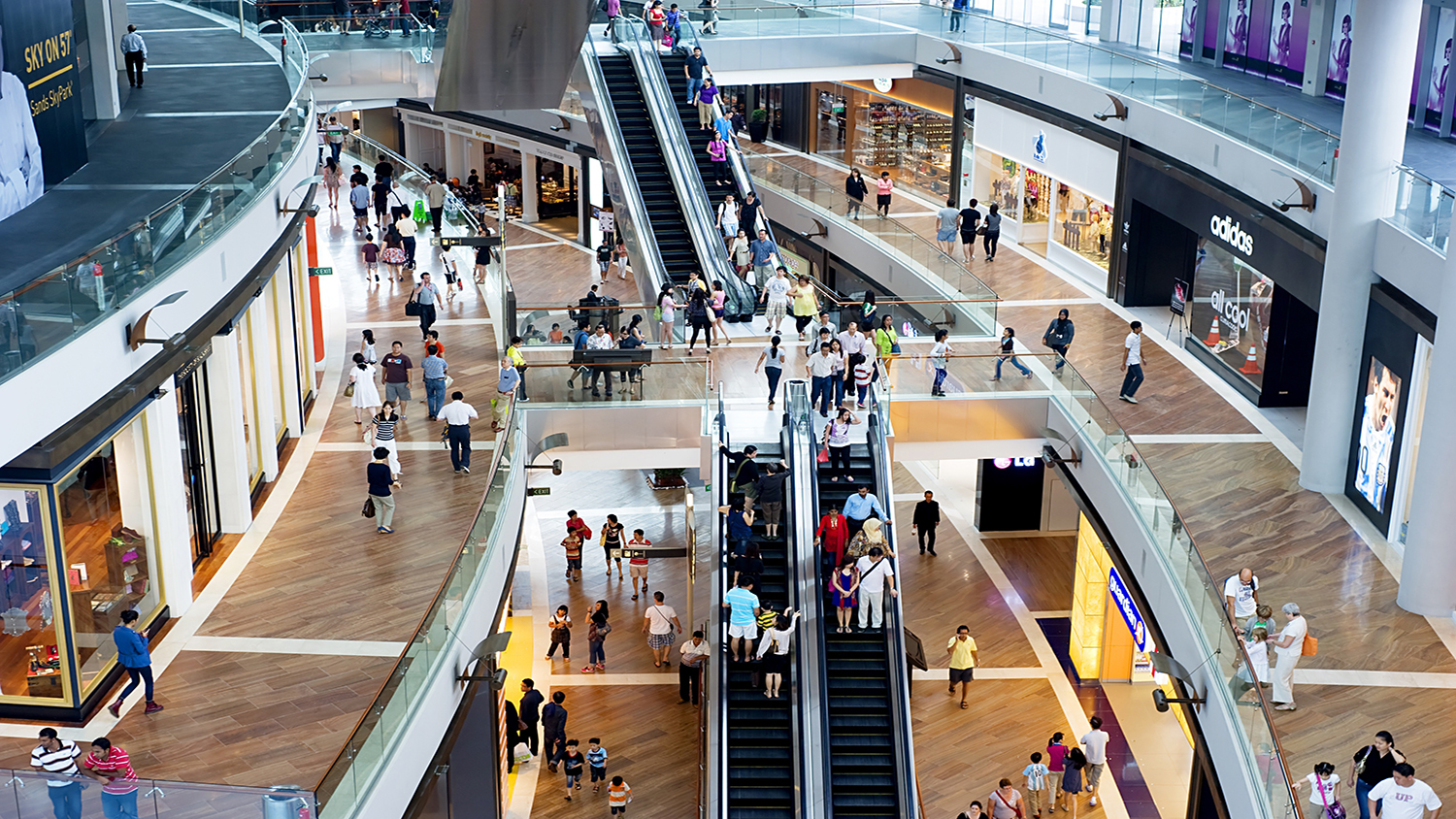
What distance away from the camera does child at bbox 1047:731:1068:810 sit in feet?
60.8

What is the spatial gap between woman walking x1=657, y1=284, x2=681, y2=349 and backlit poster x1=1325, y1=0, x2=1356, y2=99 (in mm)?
12045

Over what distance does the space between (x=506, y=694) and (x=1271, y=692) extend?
10.9 meters

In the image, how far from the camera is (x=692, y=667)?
68.7ft

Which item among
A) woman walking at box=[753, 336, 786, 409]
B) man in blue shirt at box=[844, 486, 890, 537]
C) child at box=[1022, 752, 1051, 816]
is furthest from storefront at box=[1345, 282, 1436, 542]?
woman walking at box=[753, 336, 786, 409]

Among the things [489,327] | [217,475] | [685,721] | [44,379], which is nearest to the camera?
[44,379]

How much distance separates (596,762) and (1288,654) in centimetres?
864

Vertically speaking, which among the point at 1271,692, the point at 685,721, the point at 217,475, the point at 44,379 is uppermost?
the point at 44,379

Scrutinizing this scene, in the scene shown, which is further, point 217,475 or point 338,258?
point 338,258

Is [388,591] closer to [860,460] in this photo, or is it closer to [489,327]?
[860,460]

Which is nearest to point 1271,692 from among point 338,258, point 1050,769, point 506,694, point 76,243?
point 1050,769

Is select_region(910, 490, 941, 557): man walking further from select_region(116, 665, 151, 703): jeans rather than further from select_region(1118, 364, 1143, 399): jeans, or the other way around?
select_region(116, 665, 151, 703): jeans

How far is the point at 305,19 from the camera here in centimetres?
3150

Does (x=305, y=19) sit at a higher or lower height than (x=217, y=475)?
higher

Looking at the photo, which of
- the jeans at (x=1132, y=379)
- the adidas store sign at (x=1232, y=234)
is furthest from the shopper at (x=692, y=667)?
the adidas store sign at (x=1232, y=234)
